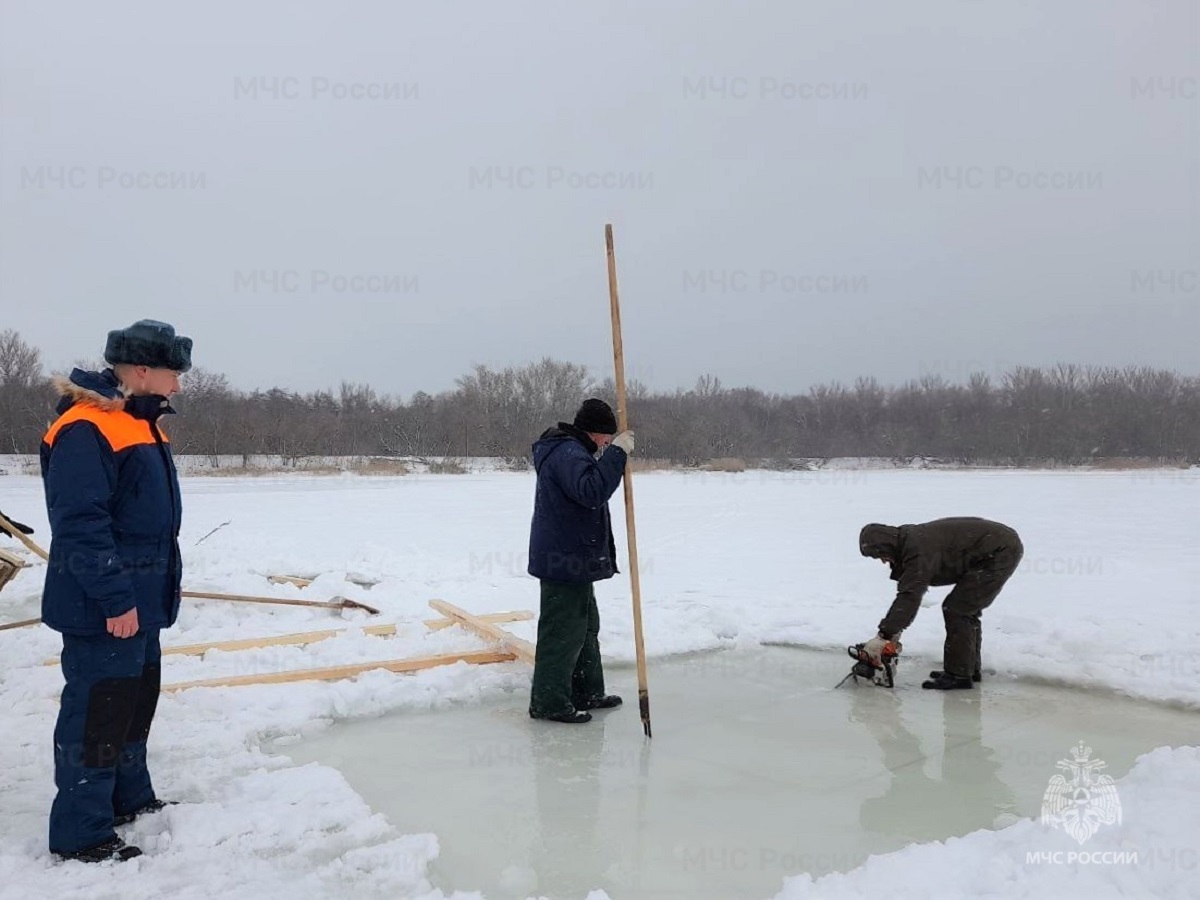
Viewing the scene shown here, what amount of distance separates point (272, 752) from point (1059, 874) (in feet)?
10.7

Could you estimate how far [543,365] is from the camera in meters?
55.8

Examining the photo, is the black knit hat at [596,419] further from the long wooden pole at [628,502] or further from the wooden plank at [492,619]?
the wooden plank at [492,619]

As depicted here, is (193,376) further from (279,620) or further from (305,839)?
(305,839)

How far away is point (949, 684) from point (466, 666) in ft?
9.60

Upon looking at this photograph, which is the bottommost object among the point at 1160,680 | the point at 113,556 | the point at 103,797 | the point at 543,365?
the point at 1160,680

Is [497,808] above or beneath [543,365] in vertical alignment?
beneath

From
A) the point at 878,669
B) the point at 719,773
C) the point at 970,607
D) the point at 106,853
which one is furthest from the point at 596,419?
the point at 106,853

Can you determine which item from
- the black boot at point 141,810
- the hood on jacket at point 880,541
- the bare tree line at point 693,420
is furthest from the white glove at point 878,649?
the bare tree line at point 693,420

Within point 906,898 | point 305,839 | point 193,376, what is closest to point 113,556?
point 305,839

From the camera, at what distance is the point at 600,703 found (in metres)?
4.81

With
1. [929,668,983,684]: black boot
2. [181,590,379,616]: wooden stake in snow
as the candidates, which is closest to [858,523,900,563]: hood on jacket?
[929,668,983,684]: black boot

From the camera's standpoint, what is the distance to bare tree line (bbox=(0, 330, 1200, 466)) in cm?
4647

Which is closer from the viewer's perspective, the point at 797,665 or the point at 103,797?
the point at 103,797

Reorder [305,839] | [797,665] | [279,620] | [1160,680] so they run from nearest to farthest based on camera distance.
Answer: [305,839] → [1160,680] → [797,665] → [279,620]
